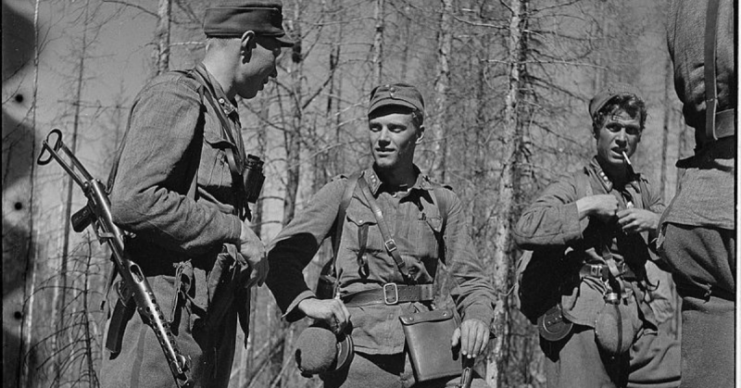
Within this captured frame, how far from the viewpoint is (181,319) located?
3.02 metres

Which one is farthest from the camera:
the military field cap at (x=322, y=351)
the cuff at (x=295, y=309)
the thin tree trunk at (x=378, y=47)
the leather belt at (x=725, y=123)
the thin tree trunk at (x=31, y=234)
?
the thin tree trunk at (x=378, y=47)

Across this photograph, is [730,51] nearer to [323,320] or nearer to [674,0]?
[674,0]

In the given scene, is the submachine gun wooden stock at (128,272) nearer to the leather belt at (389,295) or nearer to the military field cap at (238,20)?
the military field cap at (238,20)

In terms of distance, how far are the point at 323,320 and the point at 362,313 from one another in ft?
0.77

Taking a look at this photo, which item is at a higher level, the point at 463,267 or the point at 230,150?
the point at 230,150

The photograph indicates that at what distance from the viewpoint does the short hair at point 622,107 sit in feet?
15.0

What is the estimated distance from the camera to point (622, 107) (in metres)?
4.56

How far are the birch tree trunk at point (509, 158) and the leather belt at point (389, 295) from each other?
315 centimetres

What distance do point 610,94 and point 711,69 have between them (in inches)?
74.7

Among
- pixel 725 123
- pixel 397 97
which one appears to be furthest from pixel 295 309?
pixel 725 123

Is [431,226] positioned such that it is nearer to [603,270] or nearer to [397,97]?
[397,97]

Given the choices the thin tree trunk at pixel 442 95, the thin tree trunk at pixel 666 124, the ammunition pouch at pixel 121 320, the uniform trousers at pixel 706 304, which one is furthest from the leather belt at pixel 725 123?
the thin tree trunk at pixel 666 124

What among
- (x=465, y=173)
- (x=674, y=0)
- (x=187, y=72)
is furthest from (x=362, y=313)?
(x=465, y=173)

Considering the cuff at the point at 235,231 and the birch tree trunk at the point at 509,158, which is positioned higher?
the birch tree trunk at the point at 509,158
